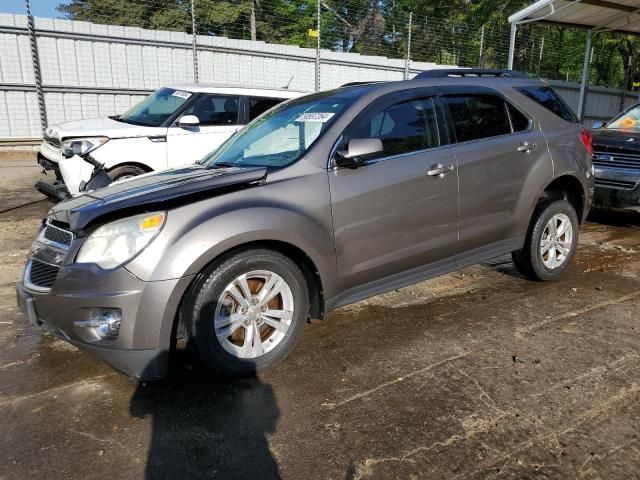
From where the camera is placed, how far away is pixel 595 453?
2.47 metres

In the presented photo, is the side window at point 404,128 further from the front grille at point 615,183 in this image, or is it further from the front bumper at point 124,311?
the front grille at point 615,183

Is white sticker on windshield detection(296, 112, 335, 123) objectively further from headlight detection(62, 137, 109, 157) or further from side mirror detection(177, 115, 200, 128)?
headlight detection(62, 137, 109, 157)

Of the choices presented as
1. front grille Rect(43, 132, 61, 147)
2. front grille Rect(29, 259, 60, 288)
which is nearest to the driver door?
front grille Rect(43, 132, 61, 147)

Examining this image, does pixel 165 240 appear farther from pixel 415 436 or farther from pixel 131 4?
pixel 131 4

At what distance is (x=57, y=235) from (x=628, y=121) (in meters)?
8.17

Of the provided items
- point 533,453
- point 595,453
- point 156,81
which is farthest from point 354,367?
point 156,81

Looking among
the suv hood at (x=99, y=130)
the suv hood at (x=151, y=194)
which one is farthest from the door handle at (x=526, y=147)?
the suv hood at (x=99, y=130)

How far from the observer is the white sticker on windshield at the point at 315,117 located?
362 centimetres

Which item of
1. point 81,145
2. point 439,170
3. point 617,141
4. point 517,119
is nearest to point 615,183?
point 617,141

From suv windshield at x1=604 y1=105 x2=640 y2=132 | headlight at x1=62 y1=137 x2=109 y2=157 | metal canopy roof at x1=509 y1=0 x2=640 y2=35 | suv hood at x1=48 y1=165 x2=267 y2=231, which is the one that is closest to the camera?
suv hood at x1=48 y1=165 x2=267 y2=231

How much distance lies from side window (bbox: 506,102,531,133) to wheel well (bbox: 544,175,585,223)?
589mm

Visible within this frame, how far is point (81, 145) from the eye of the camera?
21.9ft

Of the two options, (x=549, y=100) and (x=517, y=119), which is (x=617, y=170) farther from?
(x=517, y=119)

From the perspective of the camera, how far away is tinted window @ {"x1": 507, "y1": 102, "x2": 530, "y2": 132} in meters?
4.43
